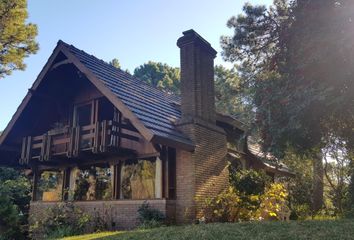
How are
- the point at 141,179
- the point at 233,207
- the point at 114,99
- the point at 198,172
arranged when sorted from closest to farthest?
the point at 114,99
the point at 233,207
the point at 198,172
the point at 141,179

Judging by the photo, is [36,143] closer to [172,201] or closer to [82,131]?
[82,131]

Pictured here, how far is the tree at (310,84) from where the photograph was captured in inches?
401

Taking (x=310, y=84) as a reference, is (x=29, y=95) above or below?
above

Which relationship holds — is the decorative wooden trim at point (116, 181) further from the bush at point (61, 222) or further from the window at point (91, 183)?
the bush at point (61, 222)

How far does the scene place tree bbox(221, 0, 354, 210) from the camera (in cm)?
1020

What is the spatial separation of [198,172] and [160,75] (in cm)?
3588

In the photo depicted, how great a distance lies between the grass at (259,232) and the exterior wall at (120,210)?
2.65 metres

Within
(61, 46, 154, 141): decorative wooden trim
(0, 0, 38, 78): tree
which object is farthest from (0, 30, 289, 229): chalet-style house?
(0, 0, 38, 78): tree

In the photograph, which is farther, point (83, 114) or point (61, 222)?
point (83, 114)

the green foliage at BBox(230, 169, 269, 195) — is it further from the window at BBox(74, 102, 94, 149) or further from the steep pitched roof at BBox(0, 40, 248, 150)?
the window at BBox(74, 102, 94, 149)

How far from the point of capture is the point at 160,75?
47.1m

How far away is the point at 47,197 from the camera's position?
54.1ft

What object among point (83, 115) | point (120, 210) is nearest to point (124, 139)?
point (120, 210)

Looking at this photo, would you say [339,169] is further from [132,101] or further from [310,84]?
[132,101]
